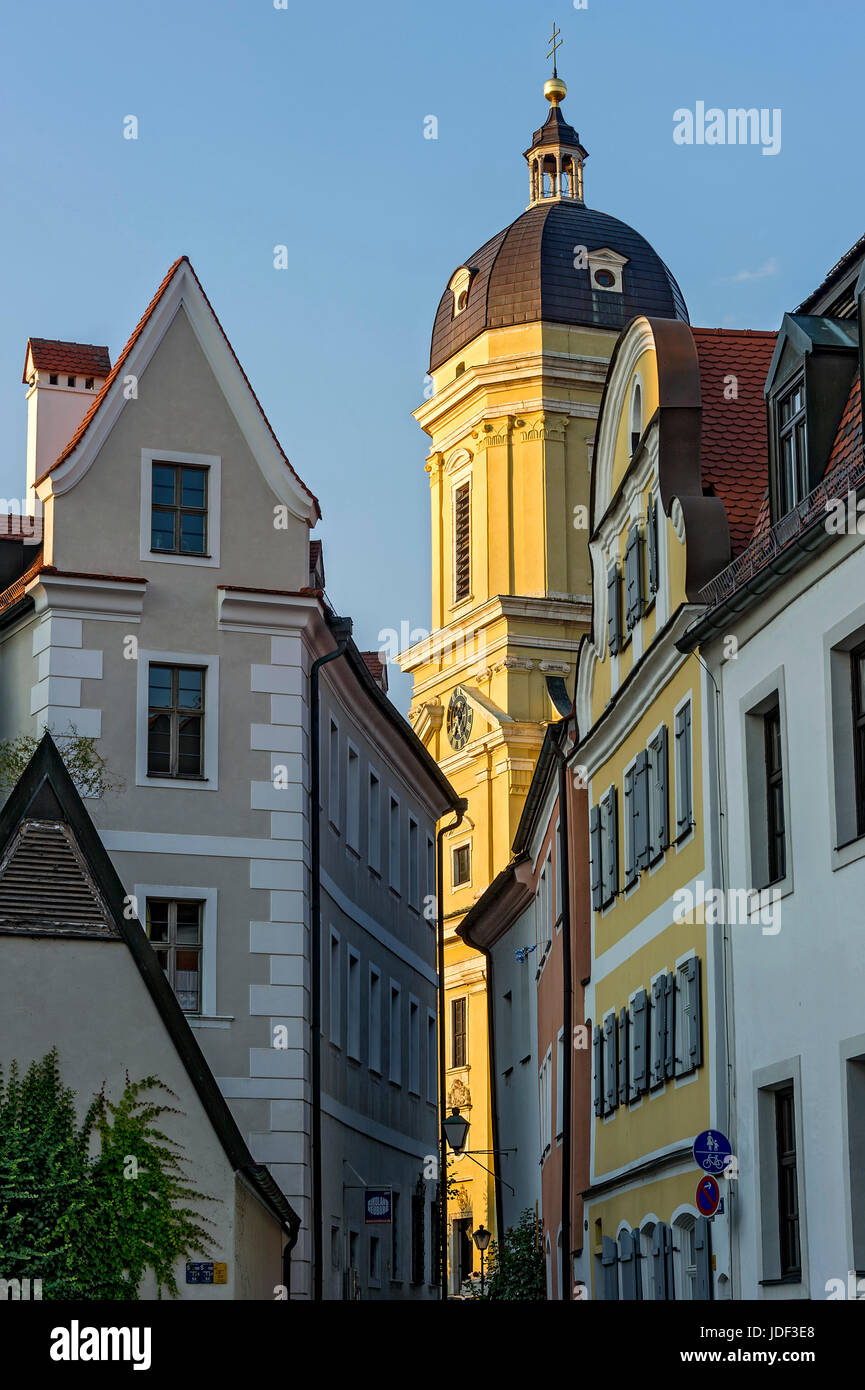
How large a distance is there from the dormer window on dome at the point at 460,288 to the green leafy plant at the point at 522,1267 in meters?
42.4

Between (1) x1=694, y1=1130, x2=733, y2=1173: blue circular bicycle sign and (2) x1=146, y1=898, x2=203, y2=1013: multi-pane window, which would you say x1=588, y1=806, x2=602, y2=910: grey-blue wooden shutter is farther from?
(1) x1=694, y1=1130, x2=733, y2=1173: blue circular bicycle sign

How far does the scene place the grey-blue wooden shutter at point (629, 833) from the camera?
28.5m

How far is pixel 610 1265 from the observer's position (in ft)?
99.0

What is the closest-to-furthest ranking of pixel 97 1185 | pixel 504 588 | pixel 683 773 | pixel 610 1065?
pixel 97 1185
pixel 683 773
pixel 610 1065
pixel 504 588

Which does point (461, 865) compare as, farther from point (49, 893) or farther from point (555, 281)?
point (49, 893)

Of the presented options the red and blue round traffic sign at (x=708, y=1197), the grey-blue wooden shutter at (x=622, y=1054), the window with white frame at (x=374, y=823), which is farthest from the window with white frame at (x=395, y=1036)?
the red and blue round traffic sign at (x=708, y=1197)

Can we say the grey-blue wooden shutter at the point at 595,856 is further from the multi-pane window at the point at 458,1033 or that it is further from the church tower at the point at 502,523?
the multi-pane window at the point at 458,1033

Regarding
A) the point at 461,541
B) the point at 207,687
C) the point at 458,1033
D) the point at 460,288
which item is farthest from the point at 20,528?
the point at 460,288

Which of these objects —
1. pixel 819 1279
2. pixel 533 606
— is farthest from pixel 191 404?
pixel 533 606

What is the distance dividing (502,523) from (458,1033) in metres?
16.3
